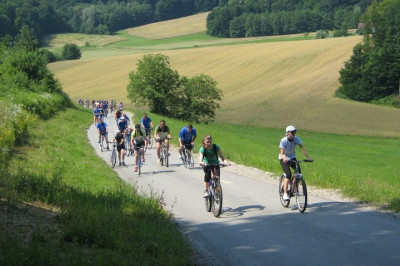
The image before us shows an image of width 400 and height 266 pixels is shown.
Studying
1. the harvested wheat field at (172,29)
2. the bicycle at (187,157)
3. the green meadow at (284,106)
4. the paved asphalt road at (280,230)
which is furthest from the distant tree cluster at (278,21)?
the paved asphalt road at (280,230)

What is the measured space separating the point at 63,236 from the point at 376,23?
72.1 meters

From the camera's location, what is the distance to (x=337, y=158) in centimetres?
3556

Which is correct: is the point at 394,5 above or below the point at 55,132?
above

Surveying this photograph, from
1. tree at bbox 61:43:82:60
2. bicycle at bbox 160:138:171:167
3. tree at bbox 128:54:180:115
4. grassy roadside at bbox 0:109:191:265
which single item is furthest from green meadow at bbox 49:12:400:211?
tree at bbox 128:54:180:115

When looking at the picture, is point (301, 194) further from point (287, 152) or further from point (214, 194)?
point (214, 194)

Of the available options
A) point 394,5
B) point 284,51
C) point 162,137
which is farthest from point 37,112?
point 284,51

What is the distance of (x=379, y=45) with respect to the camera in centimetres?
7350

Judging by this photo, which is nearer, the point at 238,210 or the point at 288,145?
the point at 288,145

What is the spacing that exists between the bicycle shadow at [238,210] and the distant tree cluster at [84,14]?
113 metres

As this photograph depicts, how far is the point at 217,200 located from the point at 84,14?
503ft

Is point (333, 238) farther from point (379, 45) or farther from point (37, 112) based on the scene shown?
point (379, 45)

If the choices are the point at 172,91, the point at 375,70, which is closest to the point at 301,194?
the point at 172,91

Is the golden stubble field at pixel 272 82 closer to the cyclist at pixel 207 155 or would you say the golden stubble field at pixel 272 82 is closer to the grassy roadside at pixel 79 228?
the cyclist at pixel 207 155

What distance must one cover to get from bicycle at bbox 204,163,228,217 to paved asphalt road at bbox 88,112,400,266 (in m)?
0.20
